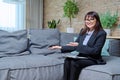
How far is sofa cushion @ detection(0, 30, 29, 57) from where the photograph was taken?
3418 millimetres

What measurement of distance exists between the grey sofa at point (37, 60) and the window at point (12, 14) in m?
1.81

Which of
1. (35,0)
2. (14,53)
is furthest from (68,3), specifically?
(14,53)

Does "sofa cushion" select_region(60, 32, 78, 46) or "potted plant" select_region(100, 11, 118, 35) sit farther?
"potted plant" select_region(100, 11, 118, 35)

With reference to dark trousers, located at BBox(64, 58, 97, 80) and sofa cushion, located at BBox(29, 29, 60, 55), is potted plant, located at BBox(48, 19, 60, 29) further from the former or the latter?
dark trousers, located at BBox(64, 58, 97, 80)

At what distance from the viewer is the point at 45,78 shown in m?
2.93

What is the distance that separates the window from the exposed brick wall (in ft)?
2.24

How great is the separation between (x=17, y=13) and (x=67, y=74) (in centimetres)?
325

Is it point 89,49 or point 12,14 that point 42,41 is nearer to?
point 89,49

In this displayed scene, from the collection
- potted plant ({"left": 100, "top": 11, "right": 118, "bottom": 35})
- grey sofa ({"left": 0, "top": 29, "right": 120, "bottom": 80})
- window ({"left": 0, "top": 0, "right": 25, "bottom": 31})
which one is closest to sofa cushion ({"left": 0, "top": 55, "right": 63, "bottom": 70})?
grey sofa ({"left": 0, "top": 29, "right": 120, "bottom": 80})

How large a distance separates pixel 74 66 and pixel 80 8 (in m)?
2.55

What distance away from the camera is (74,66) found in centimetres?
273

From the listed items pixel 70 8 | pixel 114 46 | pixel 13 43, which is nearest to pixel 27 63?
pixel 13 43

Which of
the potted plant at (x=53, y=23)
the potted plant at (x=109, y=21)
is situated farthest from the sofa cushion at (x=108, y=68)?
the potted plant at (x=53, y=23)

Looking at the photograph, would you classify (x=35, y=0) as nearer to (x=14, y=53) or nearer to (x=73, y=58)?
(x=14, y=53)
